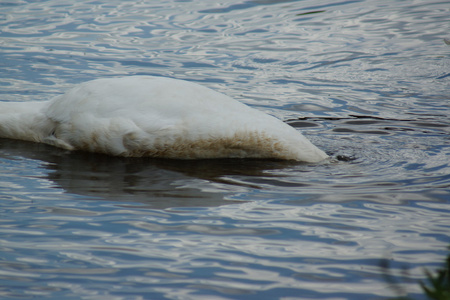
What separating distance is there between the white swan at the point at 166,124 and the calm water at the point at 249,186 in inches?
6.2

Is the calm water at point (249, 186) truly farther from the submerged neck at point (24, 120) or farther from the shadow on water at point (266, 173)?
the submerged neck at point (24, 120)

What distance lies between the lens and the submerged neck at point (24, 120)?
687 centimetres

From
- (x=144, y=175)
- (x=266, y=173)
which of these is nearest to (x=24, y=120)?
(x=144, y=175)

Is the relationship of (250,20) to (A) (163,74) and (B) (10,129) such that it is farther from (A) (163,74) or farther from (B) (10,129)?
(B) (10,129)

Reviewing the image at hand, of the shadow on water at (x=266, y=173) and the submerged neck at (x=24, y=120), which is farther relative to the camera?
the submerged neck at (x=24, y=120)

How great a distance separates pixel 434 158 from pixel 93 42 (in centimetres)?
710

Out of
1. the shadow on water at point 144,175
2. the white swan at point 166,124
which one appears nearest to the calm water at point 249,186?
the shadow on water at point 144,175

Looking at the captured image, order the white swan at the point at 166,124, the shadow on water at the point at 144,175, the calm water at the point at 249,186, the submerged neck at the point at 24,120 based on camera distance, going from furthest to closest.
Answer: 1. the submerged neck at the point at 24,120
2. the white swan at the point at 166,124
3. the shadow on water at the point at 144,175
4. the calm water at the point at 249,186

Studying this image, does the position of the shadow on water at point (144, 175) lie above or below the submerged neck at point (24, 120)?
below

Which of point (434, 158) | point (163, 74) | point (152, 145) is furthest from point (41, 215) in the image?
point (163, 74)

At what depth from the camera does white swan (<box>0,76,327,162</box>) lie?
6.21 m

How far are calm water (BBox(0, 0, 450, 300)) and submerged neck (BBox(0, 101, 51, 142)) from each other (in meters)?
0.18

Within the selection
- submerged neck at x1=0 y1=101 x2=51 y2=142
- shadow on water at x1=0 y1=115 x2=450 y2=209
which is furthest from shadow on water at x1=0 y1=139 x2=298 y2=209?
submerged neck at x1=0 y1=101 x2=51 y2=142

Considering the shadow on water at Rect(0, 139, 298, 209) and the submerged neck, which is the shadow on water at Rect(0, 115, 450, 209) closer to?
the shadow on water at Rect(0, 139, 298, 209)
